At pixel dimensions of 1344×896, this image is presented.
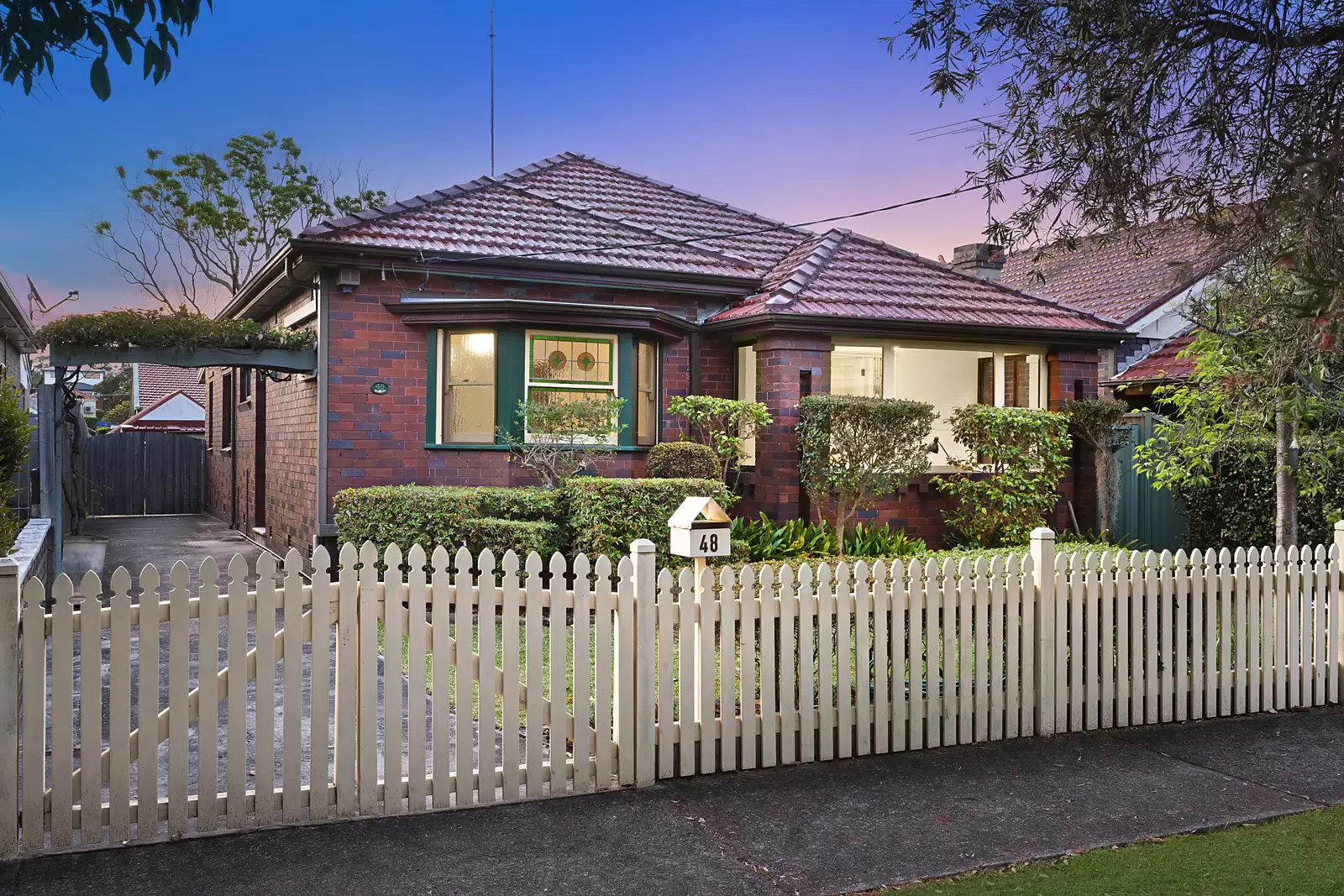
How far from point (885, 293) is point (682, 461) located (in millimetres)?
4146

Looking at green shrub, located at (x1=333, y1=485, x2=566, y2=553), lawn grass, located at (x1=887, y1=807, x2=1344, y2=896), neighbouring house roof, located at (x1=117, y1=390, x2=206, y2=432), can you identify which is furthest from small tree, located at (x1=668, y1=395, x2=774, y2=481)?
neighbouring house roof, located at (x1=117, y1=390, x2=206, y2=432)

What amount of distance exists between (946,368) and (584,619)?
15362 millimetres

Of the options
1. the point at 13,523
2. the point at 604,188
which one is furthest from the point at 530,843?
the point at 604,188

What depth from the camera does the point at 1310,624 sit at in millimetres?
7293

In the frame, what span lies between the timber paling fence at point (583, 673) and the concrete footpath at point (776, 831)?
16 centimetres

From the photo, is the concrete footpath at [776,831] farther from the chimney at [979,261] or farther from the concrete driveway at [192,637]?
the chimney at [979,261]

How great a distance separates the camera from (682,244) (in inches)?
583

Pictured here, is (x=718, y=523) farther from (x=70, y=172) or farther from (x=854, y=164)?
(x=70, y=172)

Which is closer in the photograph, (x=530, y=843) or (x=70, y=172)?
(x=530, y=843)

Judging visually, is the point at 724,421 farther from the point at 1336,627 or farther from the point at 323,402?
the point at 1336,627

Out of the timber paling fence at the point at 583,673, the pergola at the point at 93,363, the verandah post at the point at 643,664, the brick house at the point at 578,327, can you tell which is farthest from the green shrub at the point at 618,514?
the verandah post at the point at 643,664

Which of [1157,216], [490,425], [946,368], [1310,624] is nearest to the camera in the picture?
[1157,216]

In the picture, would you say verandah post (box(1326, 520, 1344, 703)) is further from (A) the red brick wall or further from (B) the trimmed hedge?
(A) the red brick wall

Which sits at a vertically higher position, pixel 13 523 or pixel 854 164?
pixel 854 164
